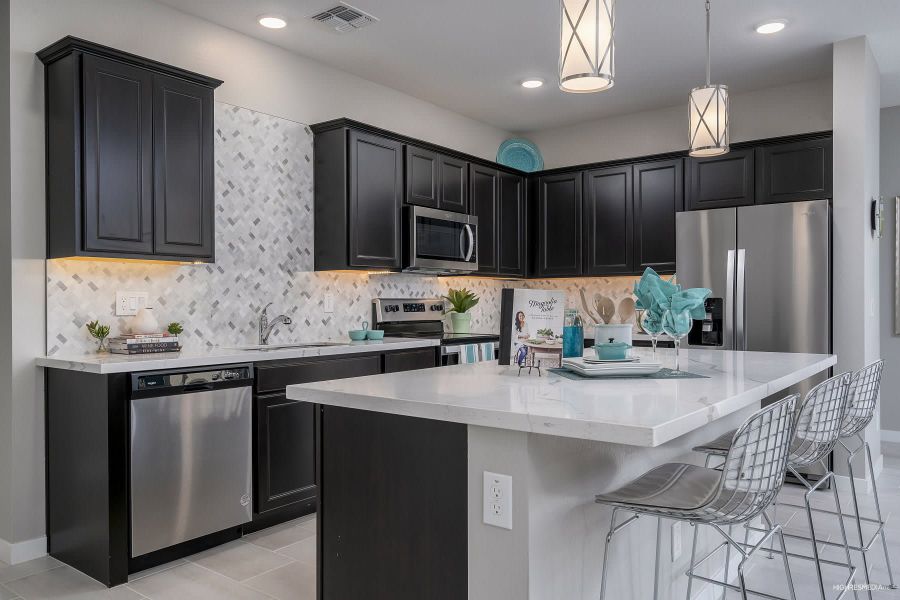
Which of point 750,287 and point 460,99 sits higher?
point 460,99

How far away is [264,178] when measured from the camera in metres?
4.09

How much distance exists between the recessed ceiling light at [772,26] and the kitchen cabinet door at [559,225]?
1939 millimetres

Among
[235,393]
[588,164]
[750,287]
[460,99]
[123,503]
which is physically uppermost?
[460,99]

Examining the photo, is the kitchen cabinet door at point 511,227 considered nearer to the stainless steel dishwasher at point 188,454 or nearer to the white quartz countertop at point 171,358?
the white quartz countertop at point 171,358

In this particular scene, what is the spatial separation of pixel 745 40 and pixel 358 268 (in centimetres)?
287

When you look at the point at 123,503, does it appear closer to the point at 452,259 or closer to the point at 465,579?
the point at 465,579

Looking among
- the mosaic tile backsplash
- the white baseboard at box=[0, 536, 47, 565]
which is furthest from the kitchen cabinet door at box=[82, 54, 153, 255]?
the white baseboard at box=[0, 536, 47, 565]

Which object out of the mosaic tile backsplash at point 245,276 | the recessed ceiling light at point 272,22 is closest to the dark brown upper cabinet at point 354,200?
the mosaic tile backsplash at point 245,276

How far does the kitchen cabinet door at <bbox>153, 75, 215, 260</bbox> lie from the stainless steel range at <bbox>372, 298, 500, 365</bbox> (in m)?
1.62

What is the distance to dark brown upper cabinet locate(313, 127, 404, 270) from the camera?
423 cm

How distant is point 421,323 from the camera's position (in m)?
5.23

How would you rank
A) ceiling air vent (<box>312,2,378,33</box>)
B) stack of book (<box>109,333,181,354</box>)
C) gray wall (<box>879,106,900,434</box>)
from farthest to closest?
gray wall (<box>879,106,900,434</box>), ceiling air vent (<box>312,2,378,33</box>), stack of book (<box>109,333,181,354</box>)

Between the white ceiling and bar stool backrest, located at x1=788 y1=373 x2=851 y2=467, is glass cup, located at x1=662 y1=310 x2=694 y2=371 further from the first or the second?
the white ceiling

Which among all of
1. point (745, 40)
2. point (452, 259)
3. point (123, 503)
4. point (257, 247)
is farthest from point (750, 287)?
point (123, 503)
